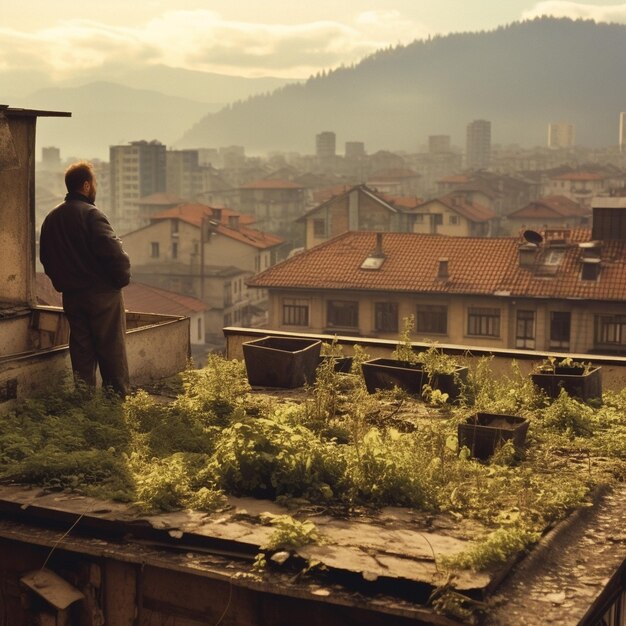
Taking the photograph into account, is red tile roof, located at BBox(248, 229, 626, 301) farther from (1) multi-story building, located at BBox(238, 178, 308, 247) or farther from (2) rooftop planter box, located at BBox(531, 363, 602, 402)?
(1) multi-story building, located at BBox(238, 178, 308, 247)

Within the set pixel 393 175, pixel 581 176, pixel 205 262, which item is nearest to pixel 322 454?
pixel 205 262

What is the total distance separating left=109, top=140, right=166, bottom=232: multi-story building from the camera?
435 feet

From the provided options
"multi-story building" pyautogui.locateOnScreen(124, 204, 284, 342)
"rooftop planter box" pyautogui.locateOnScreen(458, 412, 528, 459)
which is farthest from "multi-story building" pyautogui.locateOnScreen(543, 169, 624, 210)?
"rooftop planter box" pyautogui.locateOnScreen(458, 412, 528, 459)

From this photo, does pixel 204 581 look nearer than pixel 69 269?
Yes

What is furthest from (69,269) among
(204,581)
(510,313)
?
(510,313)

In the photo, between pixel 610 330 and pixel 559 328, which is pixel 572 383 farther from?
pixel 559 328

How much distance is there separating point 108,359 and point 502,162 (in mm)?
196676

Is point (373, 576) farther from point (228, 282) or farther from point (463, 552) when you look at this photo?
point (228, 282)

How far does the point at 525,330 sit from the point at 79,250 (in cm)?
3380

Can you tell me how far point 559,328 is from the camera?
4025cm

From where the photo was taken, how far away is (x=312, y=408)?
328 inches

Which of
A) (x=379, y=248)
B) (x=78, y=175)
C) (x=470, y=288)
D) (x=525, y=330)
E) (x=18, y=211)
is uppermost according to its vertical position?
(x=78, y=175)

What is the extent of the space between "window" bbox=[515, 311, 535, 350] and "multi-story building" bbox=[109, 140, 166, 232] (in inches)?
3755

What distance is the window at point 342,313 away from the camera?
1751 inches
